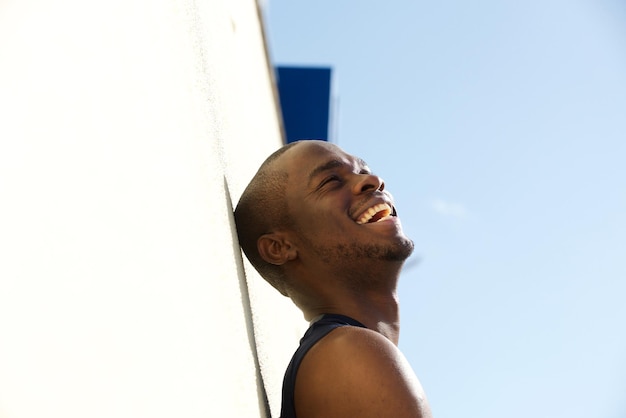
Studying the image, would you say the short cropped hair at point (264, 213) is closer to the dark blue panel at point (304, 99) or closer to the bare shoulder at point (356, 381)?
the bare shoulder at point (356, 381)

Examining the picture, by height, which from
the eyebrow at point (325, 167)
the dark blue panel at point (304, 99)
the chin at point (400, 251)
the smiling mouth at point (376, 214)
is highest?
the eyebrow at point (325, 167)

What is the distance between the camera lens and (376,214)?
2.02m

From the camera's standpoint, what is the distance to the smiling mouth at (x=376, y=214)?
6.48ft

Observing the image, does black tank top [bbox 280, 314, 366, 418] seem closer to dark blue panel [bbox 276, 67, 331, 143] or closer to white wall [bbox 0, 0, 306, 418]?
white wall [bbox 0, 0, 306, 418]

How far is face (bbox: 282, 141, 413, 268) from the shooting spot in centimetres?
195

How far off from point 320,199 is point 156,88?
56 cm

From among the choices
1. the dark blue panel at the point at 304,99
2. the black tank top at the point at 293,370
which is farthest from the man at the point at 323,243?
the dark blue panel at the point at 304,99

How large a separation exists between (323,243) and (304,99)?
768cm

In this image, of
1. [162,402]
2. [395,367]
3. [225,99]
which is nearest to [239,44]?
[225,99]

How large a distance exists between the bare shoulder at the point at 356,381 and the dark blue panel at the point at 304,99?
7.74 meters

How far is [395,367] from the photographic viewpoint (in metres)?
1.56

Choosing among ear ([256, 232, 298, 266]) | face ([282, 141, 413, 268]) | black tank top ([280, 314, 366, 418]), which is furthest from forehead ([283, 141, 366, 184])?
black tank top ([280, 314, 366, 418])

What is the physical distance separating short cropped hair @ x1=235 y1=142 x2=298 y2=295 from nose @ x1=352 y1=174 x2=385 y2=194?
0.18m

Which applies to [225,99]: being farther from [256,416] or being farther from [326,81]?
[326,81]
